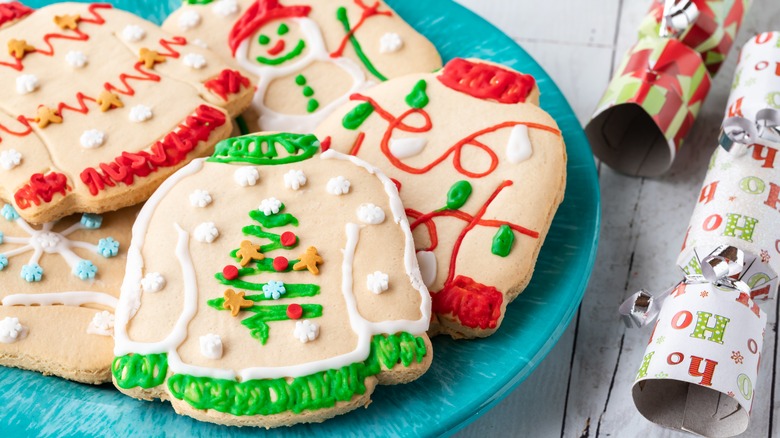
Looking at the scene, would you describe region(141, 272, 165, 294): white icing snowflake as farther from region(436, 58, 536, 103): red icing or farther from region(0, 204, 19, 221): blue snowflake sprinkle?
region(436, 58, 536, 103): red icing

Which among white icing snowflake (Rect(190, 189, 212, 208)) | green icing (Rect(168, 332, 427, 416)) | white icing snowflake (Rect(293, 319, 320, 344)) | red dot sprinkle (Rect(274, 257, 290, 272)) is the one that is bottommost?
green icing (Rect(168, 332, 427, 416))

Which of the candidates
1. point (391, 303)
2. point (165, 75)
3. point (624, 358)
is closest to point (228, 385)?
point (391, 303)

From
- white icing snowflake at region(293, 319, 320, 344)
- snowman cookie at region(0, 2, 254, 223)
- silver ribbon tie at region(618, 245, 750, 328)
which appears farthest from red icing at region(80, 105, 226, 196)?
silver ribbon tie at region(618, 245, 750, 328)

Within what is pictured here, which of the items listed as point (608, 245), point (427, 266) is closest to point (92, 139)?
point (427, 266)

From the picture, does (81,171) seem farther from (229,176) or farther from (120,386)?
(120,386)

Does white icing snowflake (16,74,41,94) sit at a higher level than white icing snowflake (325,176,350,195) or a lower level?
lower

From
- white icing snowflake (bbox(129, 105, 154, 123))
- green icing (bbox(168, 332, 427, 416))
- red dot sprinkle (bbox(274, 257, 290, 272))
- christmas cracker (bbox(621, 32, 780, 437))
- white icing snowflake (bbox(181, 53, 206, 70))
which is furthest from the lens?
white icing snowflake (bbox(181, 53, 206, 70))

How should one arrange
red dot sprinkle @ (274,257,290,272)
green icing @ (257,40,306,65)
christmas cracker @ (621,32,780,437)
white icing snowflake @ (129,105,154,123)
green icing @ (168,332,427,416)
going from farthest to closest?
green icing @ (257,40,306,65) → white icing snowflake @ (129,105,154,123) → christmas cracker @ (621,32,780,437) → red dot sprinkle @ (274,257,290,272) → green icing @ (168,332,427,416)

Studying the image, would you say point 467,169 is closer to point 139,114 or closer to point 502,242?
point 502,242
